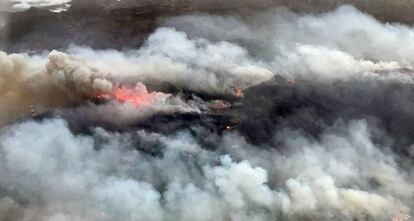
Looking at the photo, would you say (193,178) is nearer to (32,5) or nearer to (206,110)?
(206,110)

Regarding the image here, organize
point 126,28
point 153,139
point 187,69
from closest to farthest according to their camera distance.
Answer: point 153,139, point 187,69, point 126,28

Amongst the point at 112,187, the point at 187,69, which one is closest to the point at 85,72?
the point at 187,69

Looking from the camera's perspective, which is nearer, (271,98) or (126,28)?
(271,98)

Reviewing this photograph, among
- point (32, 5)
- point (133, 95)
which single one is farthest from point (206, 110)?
point (32, 5)

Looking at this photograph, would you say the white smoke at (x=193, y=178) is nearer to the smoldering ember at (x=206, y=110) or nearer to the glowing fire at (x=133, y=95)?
the smoldering ember at (x=206, y=110)

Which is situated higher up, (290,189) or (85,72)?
(85,72)

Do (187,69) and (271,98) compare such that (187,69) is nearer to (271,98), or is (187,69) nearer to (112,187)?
(271,98)
